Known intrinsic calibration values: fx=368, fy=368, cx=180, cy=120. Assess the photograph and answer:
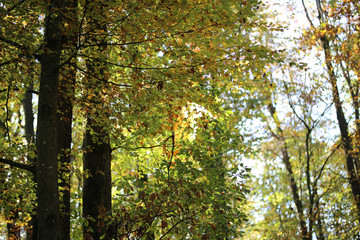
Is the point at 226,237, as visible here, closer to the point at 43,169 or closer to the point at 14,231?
the point at 43,169

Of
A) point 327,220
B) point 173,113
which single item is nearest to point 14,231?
point 173,113

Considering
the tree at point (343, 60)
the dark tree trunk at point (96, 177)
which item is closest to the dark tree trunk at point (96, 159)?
the dark tree trunk at point (96, 177)

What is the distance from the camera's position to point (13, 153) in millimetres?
6406

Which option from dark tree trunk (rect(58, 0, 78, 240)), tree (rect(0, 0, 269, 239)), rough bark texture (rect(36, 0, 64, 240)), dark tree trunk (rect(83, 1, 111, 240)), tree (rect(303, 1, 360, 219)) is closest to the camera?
rough bark texture (rect(36, 0, 64, 240))

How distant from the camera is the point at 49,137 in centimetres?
443

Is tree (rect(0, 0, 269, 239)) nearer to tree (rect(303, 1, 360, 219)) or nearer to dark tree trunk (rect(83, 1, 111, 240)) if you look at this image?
dark tree trunk (rect(83, 1, 111, 240))

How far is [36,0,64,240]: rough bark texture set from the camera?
4.20 meters

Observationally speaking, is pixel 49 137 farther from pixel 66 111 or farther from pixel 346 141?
pixel 346 141

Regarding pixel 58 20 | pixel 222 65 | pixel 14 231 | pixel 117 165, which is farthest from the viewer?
pixel 117 165

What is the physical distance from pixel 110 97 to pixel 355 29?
9.56 meters

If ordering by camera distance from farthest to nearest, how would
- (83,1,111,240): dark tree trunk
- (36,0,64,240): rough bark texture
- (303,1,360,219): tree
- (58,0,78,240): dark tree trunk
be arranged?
(303,1,360,219): tree < (83,1,111,240): dark tree trunk < (58,0,78,240): dark tree trunk < (36,0,64,240): rough bark texture

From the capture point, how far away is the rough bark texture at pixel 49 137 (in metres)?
4.20

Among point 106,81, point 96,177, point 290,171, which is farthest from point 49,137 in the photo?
point 290,171

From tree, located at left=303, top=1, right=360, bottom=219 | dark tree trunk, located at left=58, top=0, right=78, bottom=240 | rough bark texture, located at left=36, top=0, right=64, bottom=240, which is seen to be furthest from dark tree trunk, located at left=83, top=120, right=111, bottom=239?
tree, located at left=303, top=1, right=360, bottom=219
